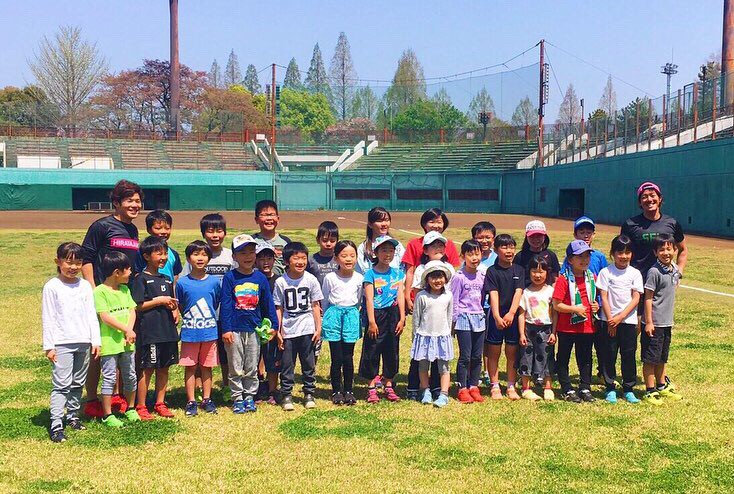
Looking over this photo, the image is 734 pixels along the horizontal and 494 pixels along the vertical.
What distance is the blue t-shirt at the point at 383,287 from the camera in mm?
6973

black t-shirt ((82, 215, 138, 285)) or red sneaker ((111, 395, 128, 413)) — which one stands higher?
black t-shirt ((82, 215, 138, 285))

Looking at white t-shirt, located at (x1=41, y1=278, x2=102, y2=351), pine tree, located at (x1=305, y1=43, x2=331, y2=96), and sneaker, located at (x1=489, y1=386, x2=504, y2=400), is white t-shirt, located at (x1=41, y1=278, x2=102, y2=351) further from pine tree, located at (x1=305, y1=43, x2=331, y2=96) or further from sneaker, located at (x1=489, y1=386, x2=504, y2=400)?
pine tree, located at (x1=305, y1=43, x2=331, y2=96)

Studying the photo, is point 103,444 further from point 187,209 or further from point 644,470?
point 187,209

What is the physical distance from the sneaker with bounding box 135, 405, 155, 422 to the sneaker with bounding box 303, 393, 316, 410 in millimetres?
1337

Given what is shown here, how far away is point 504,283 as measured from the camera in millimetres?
6973

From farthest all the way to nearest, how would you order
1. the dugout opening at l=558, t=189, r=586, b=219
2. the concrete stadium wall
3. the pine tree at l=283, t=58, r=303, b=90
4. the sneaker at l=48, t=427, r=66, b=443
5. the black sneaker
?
1. the pine tree at l=283, t=58, r=303, b=90
2. the concrete stadium wall
3. the dugout opening at l=558, t=189, r=586, b=219
4. the black sneaker
5. the sneaker at l=48, t=427, r=66, b=443

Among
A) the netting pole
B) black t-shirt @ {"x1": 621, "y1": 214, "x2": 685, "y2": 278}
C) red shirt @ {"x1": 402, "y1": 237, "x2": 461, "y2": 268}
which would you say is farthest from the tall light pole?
black t-shirt @ {"x1": 621, "y1": 214, "x2": 685, "y2": 278}

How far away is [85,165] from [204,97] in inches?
1563

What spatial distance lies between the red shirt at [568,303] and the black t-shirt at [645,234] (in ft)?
2.52

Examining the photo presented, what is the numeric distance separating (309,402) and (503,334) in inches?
77.8

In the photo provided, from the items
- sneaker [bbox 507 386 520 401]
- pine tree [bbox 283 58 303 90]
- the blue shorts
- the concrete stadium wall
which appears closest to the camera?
sneaker [bbox 507 386 520 401]

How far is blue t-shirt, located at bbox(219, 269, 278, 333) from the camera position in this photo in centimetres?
646

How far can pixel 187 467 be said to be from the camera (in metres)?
5.01

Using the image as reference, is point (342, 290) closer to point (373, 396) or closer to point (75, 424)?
point (373, 396)
